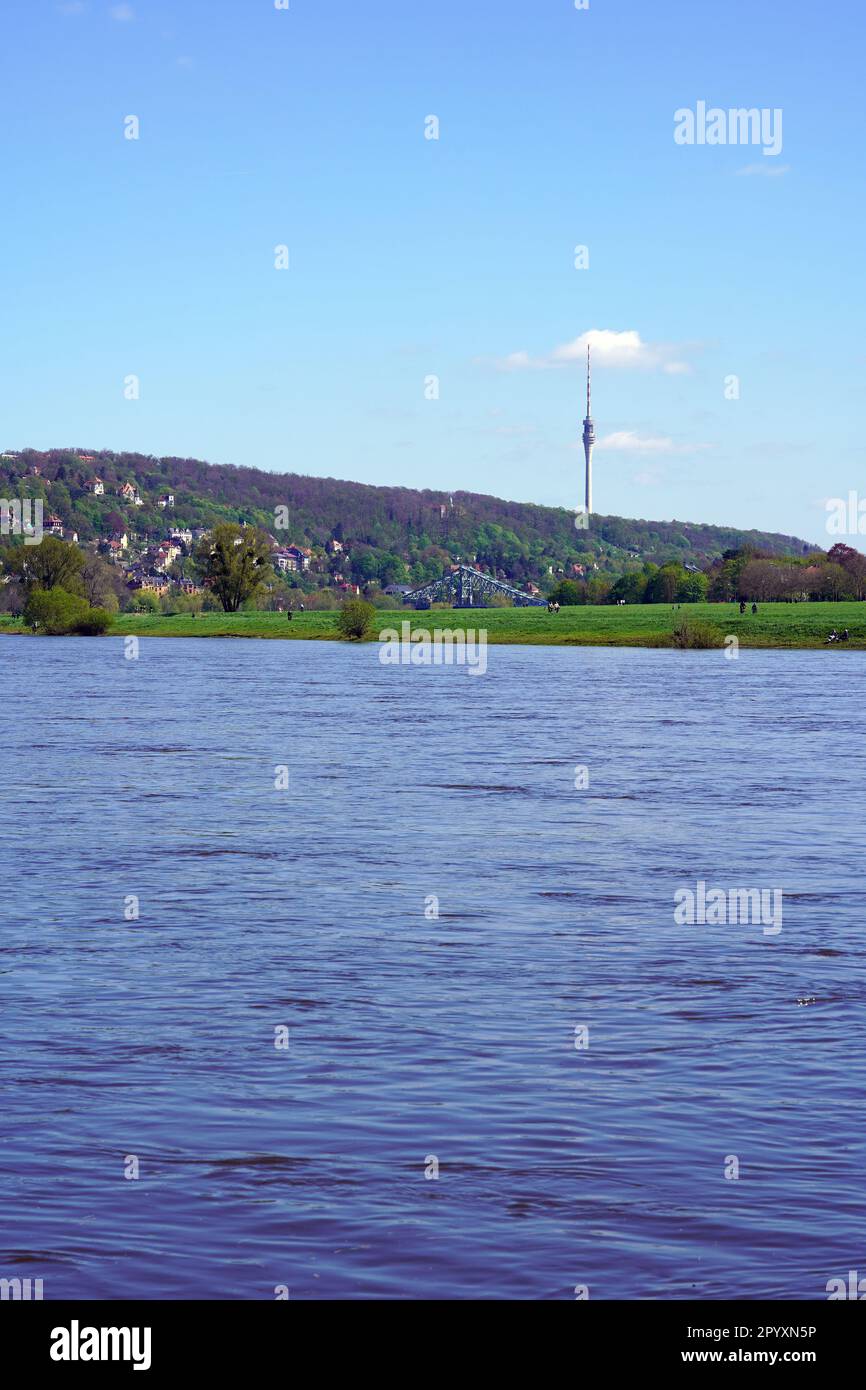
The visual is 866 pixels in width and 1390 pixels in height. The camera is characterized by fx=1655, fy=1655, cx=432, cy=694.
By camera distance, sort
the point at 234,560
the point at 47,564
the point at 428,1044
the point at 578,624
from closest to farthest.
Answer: the point at 428,1044
the point at 578,624
the point at 47,564
the point at 234,560

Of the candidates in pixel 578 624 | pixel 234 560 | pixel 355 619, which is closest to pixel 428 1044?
pixel 355 619

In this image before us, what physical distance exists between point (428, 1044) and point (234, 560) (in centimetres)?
18450

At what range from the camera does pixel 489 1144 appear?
11031mm

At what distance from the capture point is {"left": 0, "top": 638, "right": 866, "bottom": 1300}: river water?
931 centimetres

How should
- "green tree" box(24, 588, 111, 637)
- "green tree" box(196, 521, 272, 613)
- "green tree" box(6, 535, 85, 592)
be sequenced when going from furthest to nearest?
"green tree" box(196, 521, 272, 613)
"green tree" box(6, 535, 85, 592)
"green tree" box(24, 588, 111, 637)

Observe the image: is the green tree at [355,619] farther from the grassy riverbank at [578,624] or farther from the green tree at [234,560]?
the green tree at [234,560]

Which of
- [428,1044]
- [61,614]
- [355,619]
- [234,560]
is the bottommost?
[428,1044]

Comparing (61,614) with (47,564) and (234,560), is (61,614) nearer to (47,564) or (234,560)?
(47,564)

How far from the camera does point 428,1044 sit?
530 inches

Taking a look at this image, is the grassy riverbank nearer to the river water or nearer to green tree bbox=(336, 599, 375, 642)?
green tree bbox=(336, 599, 375, 642)

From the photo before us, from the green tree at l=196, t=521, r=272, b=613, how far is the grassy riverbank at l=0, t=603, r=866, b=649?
3.54 m

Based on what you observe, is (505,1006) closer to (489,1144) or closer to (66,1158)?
(489,1144)

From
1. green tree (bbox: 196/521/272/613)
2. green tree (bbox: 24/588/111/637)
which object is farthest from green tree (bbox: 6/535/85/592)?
green tree (bbox: 24/588/111/637)
